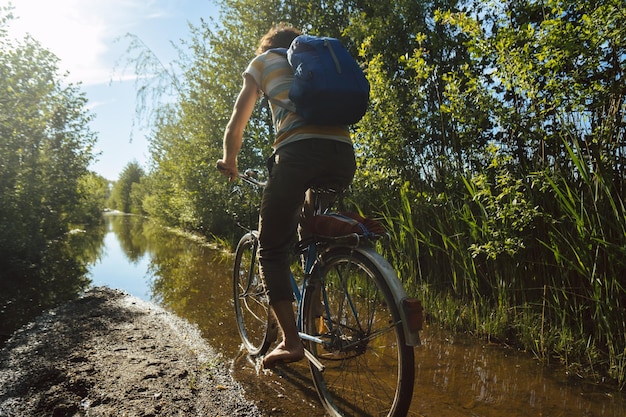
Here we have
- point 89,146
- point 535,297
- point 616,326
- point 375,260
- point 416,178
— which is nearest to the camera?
point 375,260

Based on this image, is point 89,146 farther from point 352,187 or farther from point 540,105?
point 540,105

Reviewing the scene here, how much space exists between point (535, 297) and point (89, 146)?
52.7 feet

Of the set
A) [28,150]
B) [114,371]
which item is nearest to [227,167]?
[114,371]

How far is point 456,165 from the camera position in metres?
4.39

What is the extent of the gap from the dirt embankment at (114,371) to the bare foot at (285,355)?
307mm

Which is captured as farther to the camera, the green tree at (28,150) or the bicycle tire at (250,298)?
the green tree at (28,150)

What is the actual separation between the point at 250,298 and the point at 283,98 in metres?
1.90

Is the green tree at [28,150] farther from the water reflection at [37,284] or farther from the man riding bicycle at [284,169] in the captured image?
the man riding bicycle at [284,169]

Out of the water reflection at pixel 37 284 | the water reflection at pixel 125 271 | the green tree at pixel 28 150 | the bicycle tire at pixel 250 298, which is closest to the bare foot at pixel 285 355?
the bicycle tire at pixel 250 298

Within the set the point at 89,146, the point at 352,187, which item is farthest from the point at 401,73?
the point at 89,146

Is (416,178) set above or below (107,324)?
above

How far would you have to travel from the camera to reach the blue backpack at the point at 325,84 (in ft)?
6.83

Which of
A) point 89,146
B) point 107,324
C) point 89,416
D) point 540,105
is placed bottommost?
point 89,416

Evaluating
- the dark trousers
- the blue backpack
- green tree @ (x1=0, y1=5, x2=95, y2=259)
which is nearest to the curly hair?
the blue backpack
